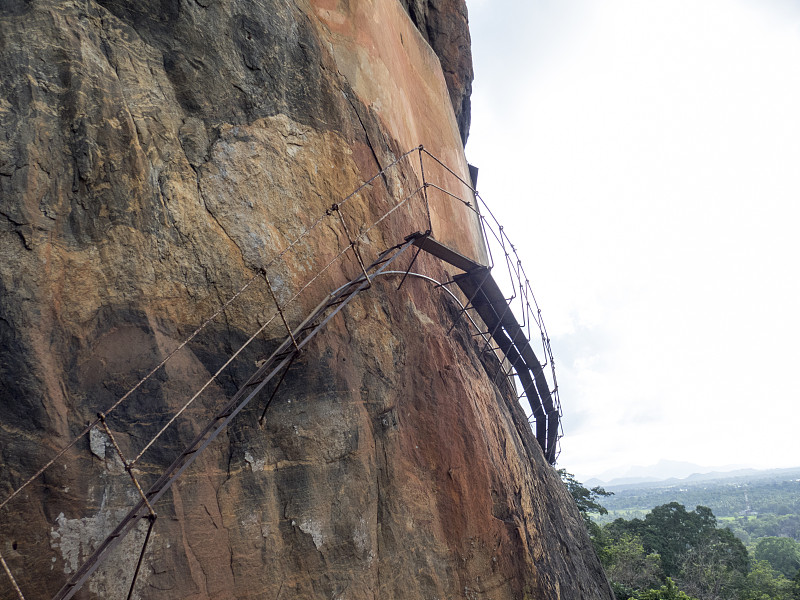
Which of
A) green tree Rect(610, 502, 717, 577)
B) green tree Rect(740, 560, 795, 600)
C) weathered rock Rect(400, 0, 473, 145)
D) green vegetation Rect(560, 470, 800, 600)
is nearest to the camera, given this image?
weathered rock Rect(400, 0, 473, 145)

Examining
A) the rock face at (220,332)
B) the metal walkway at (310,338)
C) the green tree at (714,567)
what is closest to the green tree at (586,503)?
the green tree at (714,567)

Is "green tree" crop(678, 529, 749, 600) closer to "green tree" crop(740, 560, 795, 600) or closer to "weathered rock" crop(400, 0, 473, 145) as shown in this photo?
"green tree" crop(740, 560, 795, 600)

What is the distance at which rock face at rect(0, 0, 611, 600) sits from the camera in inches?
201

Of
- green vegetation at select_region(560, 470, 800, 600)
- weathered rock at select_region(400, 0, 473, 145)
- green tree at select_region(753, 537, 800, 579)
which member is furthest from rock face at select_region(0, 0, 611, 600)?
green tree at select_region(753, 537, 800, 579)

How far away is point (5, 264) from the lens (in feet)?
16.8

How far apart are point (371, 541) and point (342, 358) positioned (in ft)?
6.65

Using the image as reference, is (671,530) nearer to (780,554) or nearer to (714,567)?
(714,567)

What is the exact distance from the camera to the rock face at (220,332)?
5.10 m

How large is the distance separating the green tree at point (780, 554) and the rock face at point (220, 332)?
56044 millimetres

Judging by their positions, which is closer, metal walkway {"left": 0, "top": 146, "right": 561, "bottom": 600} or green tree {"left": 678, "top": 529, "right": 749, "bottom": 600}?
metal walkway {"left": 0, "top": 146, "right": 561, "bottom": 600}

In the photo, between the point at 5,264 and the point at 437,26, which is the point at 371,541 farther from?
the point at 437,26

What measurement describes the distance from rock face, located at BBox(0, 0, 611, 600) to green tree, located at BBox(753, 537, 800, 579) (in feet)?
184

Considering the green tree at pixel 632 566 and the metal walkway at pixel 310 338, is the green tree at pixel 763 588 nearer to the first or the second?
the green tree at pixel 632 566

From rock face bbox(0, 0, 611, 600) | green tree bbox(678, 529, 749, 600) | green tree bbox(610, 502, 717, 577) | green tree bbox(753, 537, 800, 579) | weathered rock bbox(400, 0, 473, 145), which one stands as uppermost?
weathered rock bbox(400, 0, 473, 145)
